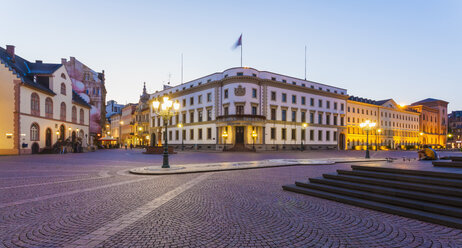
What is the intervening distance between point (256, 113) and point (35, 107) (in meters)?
33.7

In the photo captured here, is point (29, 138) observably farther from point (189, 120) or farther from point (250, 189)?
point (250, 189)

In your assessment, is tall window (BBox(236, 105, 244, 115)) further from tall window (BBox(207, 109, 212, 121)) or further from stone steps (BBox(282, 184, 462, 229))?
stone steps (BBox(282, 184, 462, 229))

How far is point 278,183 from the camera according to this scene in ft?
33.2

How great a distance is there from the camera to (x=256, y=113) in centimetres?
4659

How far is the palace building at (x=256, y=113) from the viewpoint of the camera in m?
45.1

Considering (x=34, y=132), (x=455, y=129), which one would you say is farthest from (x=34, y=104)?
(x=455, y=129)

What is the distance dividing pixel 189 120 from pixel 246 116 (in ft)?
54.2

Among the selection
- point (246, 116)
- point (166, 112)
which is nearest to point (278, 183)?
point (166, 112)

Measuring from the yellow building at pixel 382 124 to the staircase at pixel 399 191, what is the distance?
60299mm

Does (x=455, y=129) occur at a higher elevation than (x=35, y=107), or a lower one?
lower

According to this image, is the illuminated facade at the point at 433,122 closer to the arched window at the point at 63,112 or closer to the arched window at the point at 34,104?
the arched window at the point at 63,112

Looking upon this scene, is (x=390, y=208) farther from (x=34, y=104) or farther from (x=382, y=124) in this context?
(x=382, y=124)

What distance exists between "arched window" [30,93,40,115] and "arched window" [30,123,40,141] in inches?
66.1

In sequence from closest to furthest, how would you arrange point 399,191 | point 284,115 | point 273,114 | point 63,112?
1. point 399,191
2. point 63,112
3. point 273,114
4. point 284,115
